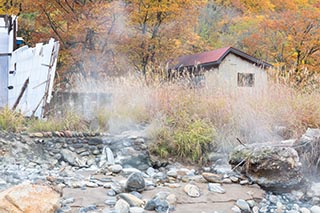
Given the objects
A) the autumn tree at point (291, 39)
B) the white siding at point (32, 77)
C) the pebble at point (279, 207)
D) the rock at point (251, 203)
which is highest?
the autumn tree at point (291, 39)

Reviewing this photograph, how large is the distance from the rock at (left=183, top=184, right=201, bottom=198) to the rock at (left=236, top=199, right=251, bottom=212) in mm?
400

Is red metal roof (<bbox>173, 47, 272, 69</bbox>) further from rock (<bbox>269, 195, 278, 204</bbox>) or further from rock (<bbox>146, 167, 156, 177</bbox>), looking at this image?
rock (<bbox>269, 195, 278, 204</bbox>)

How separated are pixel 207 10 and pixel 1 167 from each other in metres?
15.7

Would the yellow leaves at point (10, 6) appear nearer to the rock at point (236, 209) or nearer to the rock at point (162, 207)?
the rock at point (162, 207)

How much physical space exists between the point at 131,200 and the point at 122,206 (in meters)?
0.18

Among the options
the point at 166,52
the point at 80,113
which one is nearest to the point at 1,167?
the point at 80,113

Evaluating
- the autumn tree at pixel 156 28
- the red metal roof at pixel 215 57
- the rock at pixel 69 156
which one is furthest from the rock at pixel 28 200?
the red metal roof at pixel 215 57

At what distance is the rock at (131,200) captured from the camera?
3170 mm

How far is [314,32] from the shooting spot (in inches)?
548

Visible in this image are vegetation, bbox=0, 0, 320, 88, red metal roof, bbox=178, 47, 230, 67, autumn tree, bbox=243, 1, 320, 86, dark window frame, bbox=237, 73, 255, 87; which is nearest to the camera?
dark window frame, bbox=237, 73, 255, 87

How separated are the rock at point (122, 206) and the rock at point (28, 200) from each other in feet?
1.59

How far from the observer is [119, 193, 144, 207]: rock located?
3170 mm

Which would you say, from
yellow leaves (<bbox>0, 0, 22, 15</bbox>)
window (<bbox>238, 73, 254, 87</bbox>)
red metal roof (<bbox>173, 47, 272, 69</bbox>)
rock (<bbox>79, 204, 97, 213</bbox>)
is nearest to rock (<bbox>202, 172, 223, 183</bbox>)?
rock (<bbox>79, 204, 97, 213</bbox>)

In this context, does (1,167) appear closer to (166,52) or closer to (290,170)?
(290,170)
